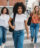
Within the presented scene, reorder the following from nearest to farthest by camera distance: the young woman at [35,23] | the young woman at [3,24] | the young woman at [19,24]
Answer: the young woman at [19,24] → the young woman at [3,24] → the young woman at [35,23]

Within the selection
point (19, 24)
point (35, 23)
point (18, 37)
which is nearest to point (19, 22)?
point (19, 24)

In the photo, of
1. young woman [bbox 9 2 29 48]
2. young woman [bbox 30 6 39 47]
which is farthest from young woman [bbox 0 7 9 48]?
young woman [bbox 9 2 29 48]

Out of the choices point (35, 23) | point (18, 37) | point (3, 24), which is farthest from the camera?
point (35, 23)

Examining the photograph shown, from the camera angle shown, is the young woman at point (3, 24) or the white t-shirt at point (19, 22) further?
the young woman at point (3, 24)

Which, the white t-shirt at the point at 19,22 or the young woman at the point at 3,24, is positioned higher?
the white t-shirt at the point at 19,22

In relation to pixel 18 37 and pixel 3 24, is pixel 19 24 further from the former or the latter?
pixel 3 24

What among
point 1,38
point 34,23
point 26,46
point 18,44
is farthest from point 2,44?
point 18,44

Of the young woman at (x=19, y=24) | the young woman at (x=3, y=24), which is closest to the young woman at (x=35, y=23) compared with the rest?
the young woman at (x=3, y=24)

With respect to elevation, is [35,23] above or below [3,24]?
below

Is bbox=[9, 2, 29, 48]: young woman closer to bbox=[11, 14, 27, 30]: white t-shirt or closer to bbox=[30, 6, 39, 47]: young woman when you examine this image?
bbox=[11, 14, 27, 30]: white t-shirt

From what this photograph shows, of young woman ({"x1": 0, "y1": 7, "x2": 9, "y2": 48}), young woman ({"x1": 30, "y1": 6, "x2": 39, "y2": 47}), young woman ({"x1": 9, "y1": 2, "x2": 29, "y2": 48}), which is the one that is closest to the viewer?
young woman ({"x1": 9, "y1": 2, "x2": 29, "y2": 48})

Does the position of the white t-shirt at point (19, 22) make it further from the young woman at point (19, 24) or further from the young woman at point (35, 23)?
the young woman at point (35, 23)

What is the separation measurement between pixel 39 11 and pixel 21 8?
2.75 metres

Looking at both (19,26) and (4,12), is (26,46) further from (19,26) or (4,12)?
(19,26)
